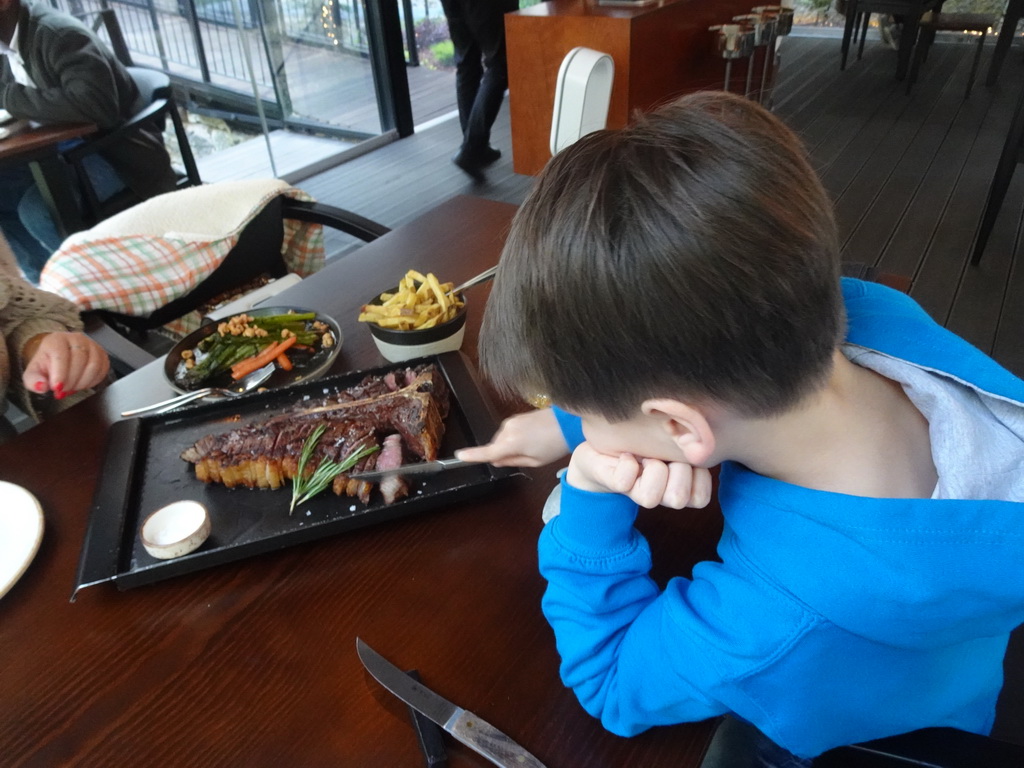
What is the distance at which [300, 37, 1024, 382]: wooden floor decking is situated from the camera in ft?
11.1

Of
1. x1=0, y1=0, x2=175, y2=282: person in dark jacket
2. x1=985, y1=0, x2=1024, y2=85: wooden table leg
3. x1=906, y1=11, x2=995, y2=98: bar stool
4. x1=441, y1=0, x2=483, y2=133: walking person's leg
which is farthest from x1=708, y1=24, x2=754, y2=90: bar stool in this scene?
x1=906, y1=11, x2=995, y2=98: bar stool

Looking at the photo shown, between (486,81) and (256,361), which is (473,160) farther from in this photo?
(256,361)

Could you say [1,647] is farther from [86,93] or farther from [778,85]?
[778,85]

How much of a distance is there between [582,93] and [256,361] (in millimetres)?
815

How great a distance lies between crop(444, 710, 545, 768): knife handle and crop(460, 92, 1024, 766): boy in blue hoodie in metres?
0.09

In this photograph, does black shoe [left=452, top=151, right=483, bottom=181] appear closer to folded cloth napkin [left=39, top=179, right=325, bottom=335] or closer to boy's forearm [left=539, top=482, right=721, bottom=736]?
folded cloth napkin [left=39, top=179, right=325, bottom=335]

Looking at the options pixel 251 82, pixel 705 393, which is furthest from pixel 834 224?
pixel 251 82

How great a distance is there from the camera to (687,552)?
94cm

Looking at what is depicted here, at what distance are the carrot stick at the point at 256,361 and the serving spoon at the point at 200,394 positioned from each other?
2 cm

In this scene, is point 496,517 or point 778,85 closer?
point 496,517

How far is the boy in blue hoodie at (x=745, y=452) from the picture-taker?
602 mm

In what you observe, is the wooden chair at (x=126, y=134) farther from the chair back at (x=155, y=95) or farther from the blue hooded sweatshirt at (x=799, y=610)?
the blue hooded sweatshirt at (x=799, y=610)

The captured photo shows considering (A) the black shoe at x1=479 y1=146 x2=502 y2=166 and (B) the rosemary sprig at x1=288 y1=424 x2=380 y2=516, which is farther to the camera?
(A) the black shoe at x1=479 y1=146 x2=502 y2=166

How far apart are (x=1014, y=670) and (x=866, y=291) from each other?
613 mm
